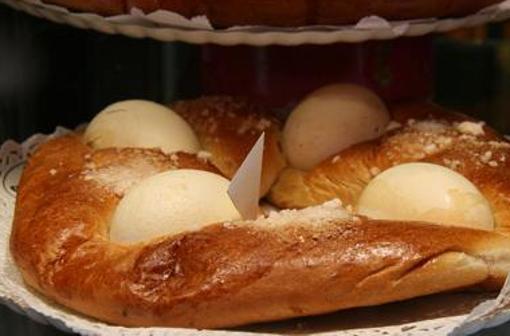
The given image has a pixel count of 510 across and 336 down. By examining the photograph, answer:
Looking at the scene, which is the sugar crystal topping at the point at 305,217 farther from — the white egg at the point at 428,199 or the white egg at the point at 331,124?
the white egg at the point at 331,124

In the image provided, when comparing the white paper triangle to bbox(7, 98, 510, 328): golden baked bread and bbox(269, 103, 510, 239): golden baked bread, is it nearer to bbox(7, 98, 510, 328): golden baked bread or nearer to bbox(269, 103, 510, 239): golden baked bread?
bbox(7, 98, 510, 328): golden baked bread

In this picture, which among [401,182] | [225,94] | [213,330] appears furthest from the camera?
[225,94]

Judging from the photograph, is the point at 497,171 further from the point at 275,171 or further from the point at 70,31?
the point at 70,31

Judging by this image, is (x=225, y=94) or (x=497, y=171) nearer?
(x=497, y=171)

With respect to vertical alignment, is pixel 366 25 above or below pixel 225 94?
above

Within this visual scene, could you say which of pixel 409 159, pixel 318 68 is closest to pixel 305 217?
pixel 409 159

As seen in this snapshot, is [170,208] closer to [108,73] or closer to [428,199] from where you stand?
[428,199]

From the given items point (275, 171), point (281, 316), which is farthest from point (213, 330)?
point (275, 171)
